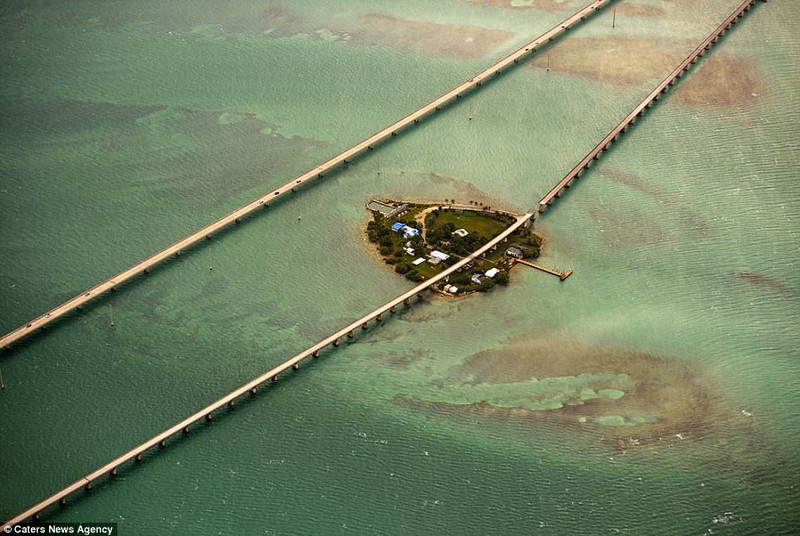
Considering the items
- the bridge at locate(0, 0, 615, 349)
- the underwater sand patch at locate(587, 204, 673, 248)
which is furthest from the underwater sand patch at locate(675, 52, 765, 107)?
the underwater sand patch at locate(587, 204, 673, 248)

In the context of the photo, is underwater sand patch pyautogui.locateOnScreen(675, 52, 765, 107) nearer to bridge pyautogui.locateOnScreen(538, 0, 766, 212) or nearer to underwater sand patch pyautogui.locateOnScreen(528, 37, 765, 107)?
underwater sand patch pyautogui.locateOnScreen(528, 37, 765, 107)

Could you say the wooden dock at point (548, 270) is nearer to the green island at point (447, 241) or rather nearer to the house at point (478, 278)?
the green island at point (447, 241)

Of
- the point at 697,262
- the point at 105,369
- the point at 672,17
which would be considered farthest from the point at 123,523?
the point at 672,17

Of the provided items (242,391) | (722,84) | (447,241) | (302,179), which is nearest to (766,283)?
(447,241)

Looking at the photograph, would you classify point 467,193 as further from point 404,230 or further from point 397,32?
point 397,32

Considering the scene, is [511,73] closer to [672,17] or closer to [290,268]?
[672,17]

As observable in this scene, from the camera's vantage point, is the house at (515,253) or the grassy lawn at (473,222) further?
the grassy lawn at (473,222)

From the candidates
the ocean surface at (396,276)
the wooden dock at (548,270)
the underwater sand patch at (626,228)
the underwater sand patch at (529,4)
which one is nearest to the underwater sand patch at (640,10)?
the ocean surface at (396,276)
